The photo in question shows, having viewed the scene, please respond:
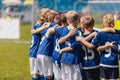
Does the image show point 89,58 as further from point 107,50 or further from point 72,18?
point 72,18

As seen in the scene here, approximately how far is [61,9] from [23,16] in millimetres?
32662

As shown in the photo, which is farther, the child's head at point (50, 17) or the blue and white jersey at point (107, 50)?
the child's head at point (50, 17)

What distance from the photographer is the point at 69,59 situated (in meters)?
8.88

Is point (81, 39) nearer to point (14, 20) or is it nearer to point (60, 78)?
point (60, 78)

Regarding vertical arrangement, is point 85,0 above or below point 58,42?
above

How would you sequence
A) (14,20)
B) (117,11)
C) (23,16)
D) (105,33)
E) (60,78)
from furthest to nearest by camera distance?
1. (23,16)
2. (14,20)
3. (117,11)
4. (60,78)
5. (105,33)

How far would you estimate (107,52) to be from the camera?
873 centimetres

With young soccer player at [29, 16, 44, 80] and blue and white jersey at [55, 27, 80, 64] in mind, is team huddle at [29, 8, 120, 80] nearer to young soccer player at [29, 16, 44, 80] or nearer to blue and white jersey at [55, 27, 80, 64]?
Answer: blue and white jersey at [55, 27, 80, 64]

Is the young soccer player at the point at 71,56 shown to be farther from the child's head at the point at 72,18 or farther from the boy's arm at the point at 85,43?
the boy's arm at the point at 85,43

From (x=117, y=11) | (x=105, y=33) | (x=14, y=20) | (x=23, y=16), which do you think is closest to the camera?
(x=105, y=33)

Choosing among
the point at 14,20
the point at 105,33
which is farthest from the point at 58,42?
the point at 14,20

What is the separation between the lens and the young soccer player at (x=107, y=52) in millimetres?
8602

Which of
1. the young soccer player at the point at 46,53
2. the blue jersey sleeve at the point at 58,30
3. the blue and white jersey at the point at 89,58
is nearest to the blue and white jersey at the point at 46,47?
A: the young soccer player at the point at 46,53

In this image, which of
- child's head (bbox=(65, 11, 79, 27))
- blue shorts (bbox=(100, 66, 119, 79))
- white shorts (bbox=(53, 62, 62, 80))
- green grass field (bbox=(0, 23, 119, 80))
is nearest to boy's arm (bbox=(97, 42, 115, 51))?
blue shorts (bbox=(100, 66, 119, 79))
